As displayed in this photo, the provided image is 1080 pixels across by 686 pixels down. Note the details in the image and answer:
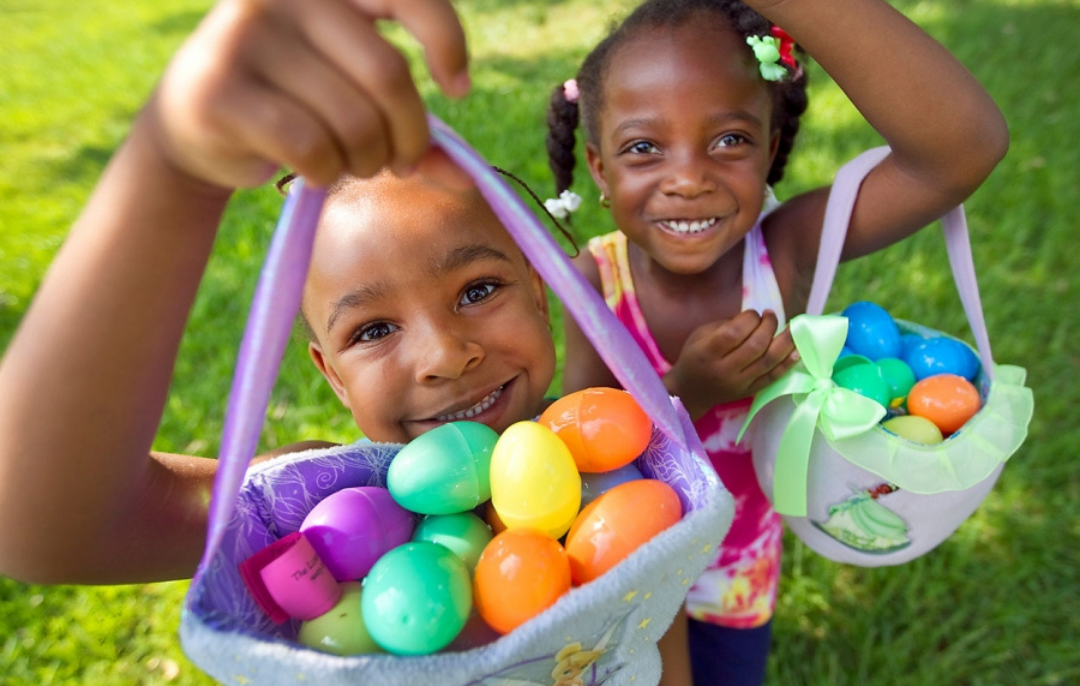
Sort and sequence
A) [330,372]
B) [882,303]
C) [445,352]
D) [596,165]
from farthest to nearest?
[882,303] → [596,165] → [330,372] → [445,352]

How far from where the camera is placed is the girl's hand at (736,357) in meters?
1.31

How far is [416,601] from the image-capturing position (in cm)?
76

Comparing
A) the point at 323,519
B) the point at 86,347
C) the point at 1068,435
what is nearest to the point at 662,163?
the point at 323,519

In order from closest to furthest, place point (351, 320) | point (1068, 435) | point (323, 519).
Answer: point (323, 519), point (351, 320), point (1068, 435)

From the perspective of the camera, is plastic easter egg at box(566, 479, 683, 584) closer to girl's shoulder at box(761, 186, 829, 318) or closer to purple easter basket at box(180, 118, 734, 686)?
purple easter basket at box(180, 118, 734, 686)

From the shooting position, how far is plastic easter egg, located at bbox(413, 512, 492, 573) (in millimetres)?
913

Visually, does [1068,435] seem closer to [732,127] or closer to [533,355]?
[732,127]

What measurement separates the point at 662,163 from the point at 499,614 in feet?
3.35

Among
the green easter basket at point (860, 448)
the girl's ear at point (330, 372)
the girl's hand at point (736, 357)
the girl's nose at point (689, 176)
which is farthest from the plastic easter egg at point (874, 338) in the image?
the girl's ear at point (330, 372)

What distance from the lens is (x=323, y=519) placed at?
88 centimetres

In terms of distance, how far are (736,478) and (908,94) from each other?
883 millimetres

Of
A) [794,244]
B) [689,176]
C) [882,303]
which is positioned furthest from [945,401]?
[882,303]

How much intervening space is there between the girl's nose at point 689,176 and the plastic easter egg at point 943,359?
1.69ft

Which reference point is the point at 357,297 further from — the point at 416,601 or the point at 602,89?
the point at 602,89
